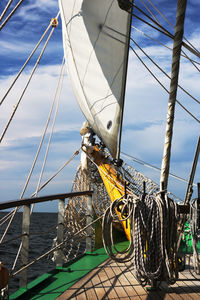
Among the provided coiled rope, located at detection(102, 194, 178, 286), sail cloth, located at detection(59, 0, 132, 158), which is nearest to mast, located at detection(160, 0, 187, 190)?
coiled rope, located at detection(102, 194, 178, 286)

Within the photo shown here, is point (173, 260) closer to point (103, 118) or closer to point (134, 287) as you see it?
point (134, 287)

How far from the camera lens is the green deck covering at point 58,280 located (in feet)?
8.68

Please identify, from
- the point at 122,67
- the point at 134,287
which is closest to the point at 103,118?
the point at 122,67

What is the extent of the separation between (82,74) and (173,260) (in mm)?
4184

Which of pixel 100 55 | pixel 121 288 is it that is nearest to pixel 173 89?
pixel 121 288

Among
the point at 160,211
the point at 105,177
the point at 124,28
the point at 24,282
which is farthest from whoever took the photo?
the point at 105,177

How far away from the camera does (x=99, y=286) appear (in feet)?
9.14

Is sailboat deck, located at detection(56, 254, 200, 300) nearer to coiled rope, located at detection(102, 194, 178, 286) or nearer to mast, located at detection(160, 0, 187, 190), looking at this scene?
coiled rope, located at detection(102, 194, 178, 286)

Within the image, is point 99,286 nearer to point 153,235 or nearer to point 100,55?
point 153,235

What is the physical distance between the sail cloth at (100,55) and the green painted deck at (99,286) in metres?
2.67

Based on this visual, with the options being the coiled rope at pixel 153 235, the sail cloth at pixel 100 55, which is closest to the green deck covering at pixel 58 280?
the coiled rope at pixel 153 235

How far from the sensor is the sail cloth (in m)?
5.28

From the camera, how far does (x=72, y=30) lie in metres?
5.73

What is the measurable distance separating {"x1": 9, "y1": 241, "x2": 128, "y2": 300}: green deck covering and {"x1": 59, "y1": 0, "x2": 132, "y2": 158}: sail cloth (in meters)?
2.42
